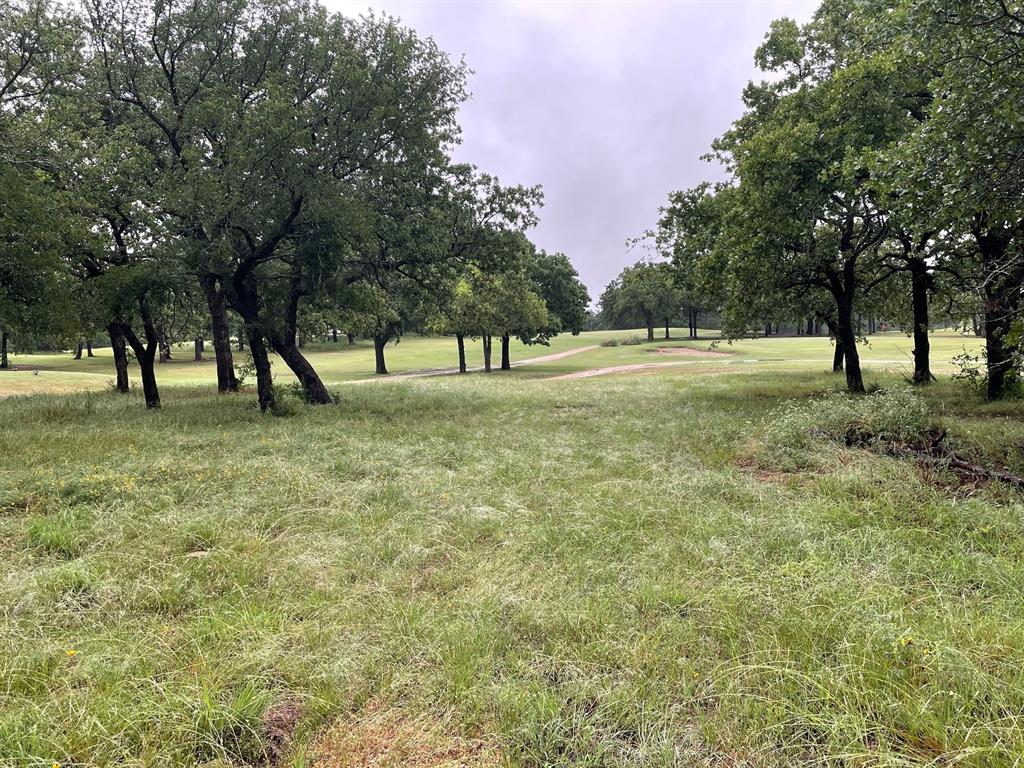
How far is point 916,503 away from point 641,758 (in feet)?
16.9

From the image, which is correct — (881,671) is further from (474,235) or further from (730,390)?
(730,390)

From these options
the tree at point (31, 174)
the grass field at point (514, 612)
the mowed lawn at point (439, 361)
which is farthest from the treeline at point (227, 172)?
the mowed lawn at point (439, 361)

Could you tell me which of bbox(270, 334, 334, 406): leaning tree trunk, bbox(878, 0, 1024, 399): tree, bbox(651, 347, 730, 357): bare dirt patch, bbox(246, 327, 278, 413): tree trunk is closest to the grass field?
bbox(878, 0, 1024, 399): tree

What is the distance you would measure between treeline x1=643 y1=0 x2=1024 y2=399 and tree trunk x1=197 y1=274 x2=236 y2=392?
14.5 m

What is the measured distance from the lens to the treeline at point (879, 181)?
723 cm

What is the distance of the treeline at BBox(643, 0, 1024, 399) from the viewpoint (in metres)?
7.23

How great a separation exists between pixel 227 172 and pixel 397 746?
13.0m

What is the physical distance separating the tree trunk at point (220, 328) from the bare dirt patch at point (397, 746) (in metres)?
13.9

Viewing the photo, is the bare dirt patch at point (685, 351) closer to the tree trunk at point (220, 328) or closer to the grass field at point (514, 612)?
the tree trunk at point (220, 328)

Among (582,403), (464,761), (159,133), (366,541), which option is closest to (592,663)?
Result: (464,761)

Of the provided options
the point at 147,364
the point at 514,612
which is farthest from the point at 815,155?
the point at 147,364

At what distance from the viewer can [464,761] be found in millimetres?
2461

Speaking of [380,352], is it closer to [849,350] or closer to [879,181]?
[849,350]

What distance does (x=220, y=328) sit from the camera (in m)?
17.5
